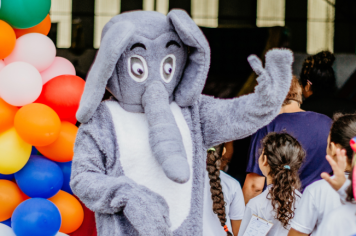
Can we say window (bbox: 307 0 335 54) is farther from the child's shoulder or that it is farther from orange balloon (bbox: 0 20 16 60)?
orange balloon (bbox: 0 20 16 60)

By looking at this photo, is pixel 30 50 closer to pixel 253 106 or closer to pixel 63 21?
pixel 253 106

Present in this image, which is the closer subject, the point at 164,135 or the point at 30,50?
the point at 164,135

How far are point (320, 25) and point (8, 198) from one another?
5.85 metres

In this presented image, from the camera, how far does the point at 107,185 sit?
126 centimetres

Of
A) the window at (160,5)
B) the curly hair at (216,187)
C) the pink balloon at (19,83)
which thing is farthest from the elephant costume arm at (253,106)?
the window at (160,5)

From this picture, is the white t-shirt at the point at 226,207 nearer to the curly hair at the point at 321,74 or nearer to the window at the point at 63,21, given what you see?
the curly hair at the point at 321,74

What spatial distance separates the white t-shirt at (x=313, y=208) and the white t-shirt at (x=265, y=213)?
31 cm

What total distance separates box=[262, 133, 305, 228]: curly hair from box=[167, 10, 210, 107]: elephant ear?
2.48 ft

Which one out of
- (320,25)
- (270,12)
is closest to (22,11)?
(270,12)

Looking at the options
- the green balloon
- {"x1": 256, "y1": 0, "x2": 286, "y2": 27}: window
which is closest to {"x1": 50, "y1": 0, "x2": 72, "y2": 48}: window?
{"x1": 256, "y1": 0, "x2": 286, "y2": 27}: window

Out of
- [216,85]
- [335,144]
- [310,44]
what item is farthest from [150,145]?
[310,44]

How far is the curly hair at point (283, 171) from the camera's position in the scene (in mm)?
1922

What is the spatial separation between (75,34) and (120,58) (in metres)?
4.30

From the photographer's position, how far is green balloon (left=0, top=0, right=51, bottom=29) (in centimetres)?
198
